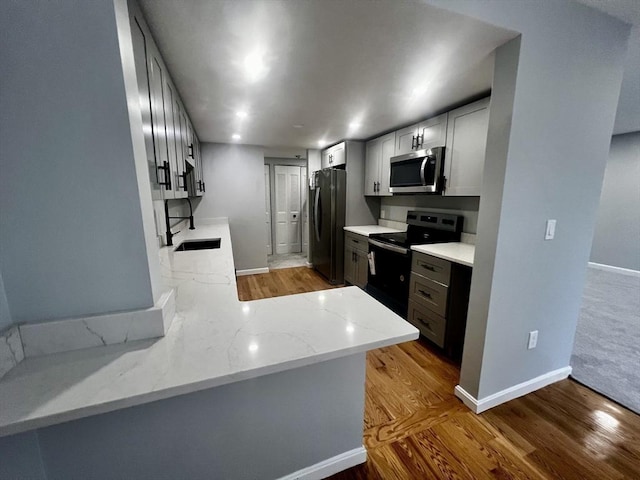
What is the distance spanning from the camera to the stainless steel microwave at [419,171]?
2.54 meters

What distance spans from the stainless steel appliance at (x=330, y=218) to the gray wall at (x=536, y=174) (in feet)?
7.94

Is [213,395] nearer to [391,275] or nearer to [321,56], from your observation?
[321,56]

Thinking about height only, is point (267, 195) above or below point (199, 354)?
above

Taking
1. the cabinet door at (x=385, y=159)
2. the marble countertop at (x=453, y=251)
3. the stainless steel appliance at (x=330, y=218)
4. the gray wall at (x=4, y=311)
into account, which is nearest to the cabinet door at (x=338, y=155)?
the stainless steel appliance at (x=330, y=218)

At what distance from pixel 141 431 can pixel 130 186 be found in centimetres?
84

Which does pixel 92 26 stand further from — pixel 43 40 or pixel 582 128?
pixel 582 128

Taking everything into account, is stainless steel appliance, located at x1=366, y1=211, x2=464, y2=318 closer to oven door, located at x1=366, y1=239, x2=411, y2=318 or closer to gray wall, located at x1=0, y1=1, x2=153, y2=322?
oven door, located at x1=366, y1=239, x2=411, y2=318

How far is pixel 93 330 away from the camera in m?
0.82

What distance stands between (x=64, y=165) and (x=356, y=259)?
3162 mm

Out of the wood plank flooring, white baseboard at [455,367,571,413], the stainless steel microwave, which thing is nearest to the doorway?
the stainless steel microwave

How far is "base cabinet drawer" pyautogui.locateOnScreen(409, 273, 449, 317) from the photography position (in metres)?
2.13

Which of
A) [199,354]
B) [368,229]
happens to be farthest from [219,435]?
[368,229]


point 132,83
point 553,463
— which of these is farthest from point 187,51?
point 553,463

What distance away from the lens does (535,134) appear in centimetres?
143
